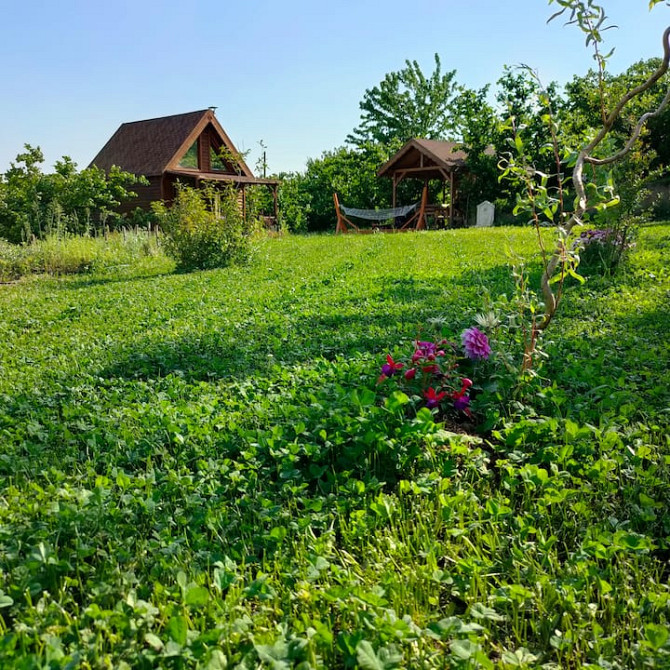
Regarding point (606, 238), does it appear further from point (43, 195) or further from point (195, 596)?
point (43, 195)

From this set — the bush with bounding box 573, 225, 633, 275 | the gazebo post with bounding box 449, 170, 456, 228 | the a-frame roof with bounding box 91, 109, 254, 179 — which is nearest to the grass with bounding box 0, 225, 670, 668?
the bush with bounding box 573, 225, 633, 275

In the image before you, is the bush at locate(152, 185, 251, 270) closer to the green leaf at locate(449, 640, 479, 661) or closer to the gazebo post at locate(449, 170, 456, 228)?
the green leaf at locate(449, 640, 479, 661)

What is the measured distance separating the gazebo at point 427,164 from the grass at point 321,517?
20.2 m

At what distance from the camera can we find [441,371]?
9.87ft

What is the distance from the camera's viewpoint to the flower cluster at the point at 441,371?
113 inches

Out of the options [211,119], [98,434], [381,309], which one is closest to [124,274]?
[381,309]

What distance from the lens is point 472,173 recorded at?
79.0 ft

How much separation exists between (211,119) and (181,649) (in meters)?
26.1

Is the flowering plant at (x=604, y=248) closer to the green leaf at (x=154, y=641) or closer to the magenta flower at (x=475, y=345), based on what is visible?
the magenta flower at (x=475, y=345)

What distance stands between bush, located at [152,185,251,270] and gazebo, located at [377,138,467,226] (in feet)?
44.5

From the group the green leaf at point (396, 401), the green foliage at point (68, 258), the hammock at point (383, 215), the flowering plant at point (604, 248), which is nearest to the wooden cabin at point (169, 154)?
the hammock at point (383, 215)

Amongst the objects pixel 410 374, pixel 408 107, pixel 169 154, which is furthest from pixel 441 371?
pixel 408 107

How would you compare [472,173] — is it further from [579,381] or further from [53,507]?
[53,507]

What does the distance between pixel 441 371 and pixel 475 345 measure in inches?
12.2
